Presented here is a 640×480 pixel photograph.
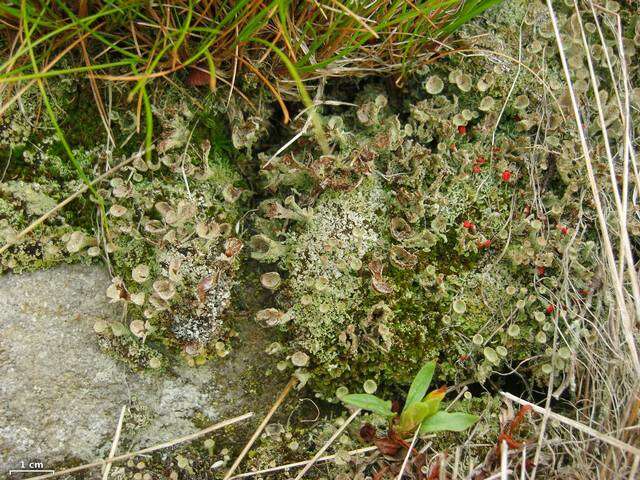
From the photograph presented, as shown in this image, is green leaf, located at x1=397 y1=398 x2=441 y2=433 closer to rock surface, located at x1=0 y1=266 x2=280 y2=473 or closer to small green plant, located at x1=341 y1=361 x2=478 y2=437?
small green plant, located at x1=341 y1=361 x2=478 y2=437

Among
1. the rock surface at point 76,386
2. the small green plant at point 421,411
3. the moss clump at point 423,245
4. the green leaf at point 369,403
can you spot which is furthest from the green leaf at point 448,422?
the rock surface at point 76,386

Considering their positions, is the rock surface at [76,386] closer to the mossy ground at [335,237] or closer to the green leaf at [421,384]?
the mossy ground at [335,237]

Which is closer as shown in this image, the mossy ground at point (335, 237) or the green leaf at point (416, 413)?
the green leaf at point (416, 413)

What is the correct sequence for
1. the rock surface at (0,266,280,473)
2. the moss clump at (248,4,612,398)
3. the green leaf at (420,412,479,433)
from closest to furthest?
the green leaf at (420,412,479,433) → the rock surface at (0,266,280,473) → the moss clump at (248,4,612,398)

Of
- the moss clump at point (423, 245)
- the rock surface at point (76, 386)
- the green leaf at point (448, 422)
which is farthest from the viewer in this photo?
the moss clump at point (423, 245)

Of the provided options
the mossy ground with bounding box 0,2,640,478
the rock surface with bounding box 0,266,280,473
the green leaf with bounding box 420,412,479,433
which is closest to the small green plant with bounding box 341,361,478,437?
the green leaf with bounding box 420,412,479,433

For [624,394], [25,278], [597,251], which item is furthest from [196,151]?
[624,394]

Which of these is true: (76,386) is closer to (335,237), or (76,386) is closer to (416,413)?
(335,237)
